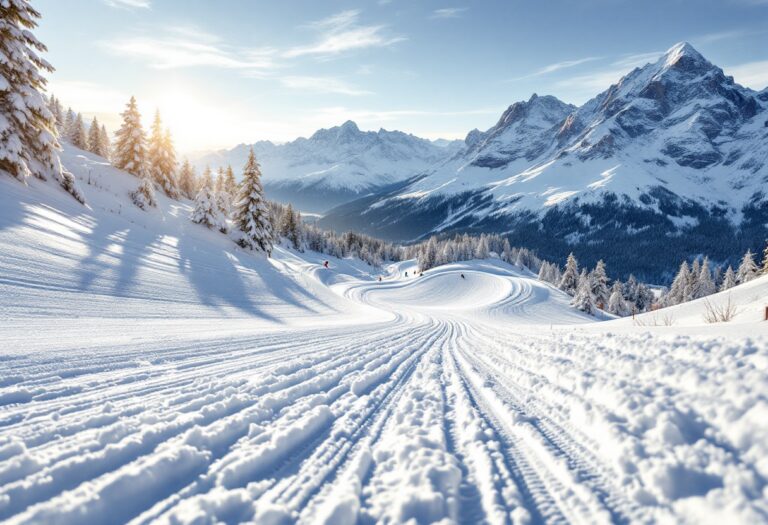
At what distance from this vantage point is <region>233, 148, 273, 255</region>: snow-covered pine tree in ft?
117

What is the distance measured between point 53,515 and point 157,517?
0.61 meters

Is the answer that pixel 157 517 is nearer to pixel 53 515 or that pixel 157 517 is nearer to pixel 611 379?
pixel 53 515

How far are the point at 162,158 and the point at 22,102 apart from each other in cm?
3249

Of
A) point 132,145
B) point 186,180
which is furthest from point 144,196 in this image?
point 186,180

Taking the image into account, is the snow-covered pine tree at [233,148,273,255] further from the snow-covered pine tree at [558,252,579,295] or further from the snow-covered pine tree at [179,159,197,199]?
the snow-covered pine tree at [558,252,579,295]

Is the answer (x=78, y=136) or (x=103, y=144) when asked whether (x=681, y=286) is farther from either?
(x=78, y=136)

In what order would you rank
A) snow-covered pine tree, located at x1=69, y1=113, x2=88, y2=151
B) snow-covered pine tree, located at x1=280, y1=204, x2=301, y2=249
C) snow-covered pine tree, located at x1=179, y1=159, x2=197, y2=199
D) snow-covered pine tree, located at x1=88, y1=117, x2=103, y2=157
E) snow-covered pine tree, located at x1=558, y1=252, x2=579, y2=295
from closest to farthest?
snow-covered pine tree, located at x1=558, y1=252, x2=579, y2=295 < snow-covered pine tree, located at x1=69, y1=113, x2=88, y2=151 < snow-covered pine tree, located at x1=88, y1=117, x2=103, y2=157 < snow-covered pine tree, located at x1=179, y1=159, x2=197, y2=199 < snow-covered pine tree, located at x1=280, y1=204, x2=301, y2=249

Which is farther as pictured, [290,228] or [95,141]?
[290,228]

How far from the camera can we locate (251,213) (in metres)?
35.8

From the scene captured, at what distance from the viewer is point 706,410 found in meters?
3.72

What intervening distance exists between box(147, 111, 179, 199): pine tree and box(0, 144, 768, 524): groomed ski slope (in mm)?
42955

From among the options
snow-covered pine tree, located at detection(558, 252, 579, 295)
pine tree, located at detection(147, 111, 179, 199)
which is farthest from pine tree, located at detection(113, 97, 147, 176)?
snow-covered pine tree, located at detection(558, 252, 579, 295)

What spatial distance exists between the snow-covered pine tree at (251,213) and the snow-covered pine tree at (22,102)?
56.4 feet

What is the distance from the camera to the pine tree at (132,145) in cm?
3994
